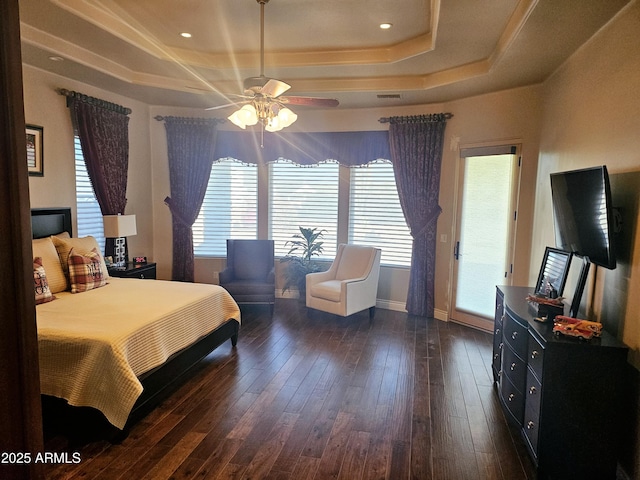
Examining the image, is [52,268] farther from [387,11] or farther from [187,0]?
[387,11]

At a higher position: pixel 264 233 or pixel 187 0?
pixel 187 0

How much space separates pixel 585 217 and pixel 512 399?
135cm

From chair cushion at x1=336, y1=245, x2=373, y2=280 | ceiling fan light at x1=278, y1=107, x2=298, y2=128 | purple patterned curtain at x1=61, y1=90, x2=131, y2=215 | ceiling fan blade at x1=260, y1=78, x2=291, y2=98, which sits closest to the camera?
ceiling fan blade at x1=260, y1=78, x2=291, y2=98

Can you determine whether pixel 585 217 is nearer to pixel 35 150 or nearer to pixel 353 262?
pixel 353 262

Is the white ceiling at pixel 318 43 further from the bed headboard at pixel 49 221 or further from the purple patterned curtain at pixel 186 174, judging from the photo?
the bed headboard at pixel 49 221

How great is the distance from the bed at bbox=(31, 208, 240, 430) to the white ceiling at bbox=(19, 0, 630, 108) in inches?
69.5

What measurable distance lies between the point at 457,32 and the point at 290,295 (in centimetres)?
435

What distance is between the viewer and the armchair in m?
5.65

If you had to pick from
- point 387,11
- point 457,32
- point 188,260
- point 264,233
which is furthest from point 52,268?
point 457,32

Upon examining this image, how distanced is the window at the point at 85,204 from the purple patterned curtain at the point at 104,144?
0.28 ft

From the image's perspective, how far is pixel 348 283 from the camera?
201 inches

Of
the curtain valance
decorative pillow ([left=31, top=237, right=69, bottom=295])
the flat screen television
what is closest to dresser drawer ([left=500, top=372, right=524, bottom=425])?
the flat screen television

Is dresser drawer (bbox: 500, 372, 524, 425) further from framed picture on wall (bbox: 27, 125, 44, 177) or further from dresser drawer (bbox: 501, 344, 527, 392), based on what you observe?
framed picture on wall (bbox: 27, 125, 44, 177)

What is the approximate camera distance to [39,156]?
4250 mm
